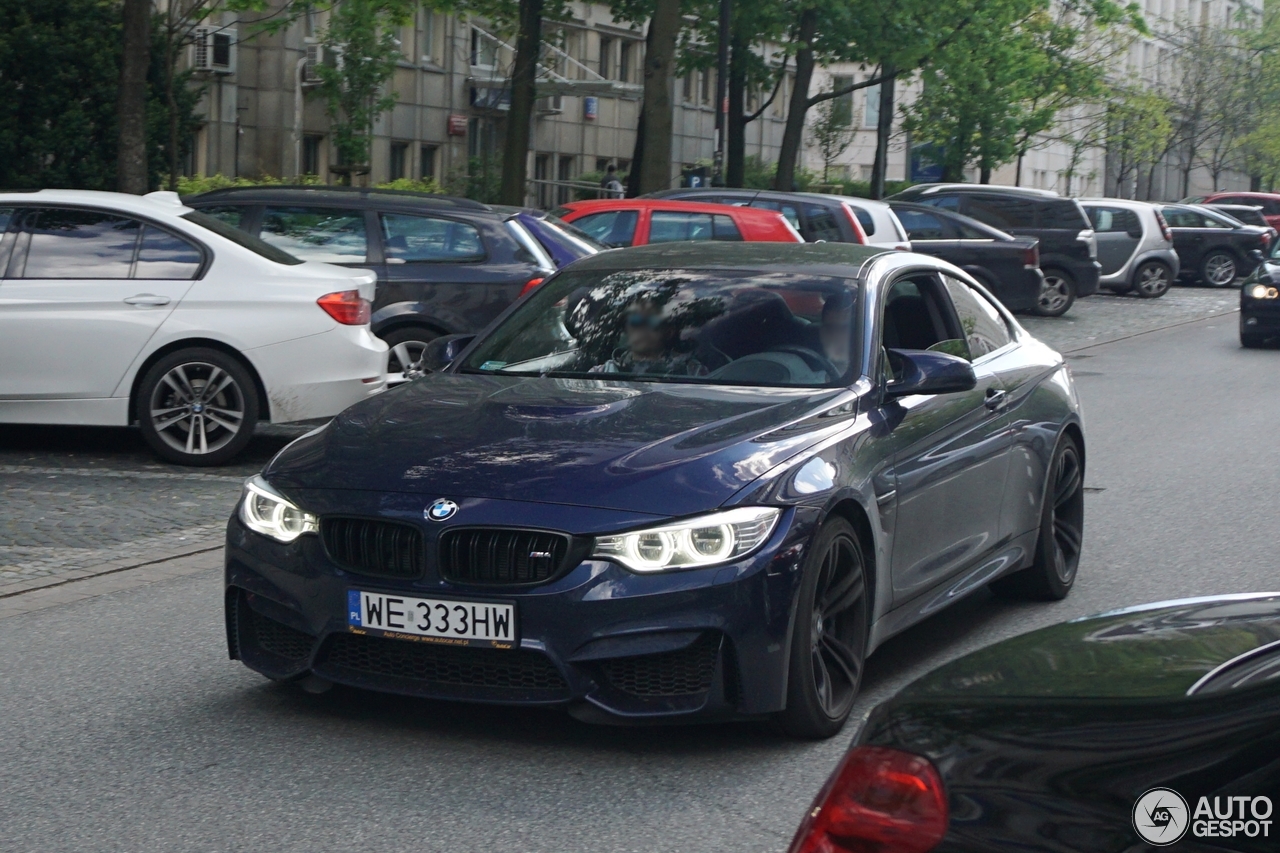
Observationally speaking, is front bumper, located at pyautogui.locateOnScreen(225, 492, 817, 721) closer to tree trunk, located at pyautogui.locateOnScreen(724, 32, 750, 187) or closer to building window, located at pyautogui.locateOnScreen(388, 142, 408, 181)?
tree trunk, located at pyautogui.locateOnScreen(724, 32, 750, 187)

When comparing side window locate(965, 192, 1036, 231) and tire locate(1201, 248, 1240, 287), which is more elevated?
side window locate(965, 192, 1036, 231)

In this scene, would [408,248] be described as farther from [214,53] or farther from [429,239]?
[214,53]

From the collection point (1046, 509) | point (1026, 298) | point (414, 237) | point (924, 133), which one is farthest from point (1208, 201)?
point (1046, 509)

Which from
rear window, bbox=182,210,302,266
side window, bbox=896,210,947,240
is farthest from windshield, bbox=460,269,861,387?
side window, bbox=896,210,947,240

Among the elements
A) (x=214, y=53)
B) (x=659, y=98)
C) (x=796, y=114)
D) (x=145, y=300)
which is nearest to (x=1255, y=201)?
(x=796, y=114)

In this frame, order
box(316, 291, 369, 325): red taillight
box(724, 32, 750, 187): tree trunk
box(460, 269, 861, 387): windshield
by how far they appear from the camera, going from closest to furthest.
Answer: box(460, 269, 861, 387): windshield, box(316, 291, 369, 325): red taillight, box(724, 32, 750, 187): tree trunk

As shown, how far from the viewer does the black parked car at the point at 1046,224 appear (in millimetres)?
27141

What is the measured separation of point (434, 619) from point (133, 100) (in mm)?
13018

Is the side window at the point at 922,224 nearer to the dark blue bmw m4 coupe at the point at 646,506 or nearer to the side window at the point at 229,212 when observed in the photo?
the side window at the point at 229,212

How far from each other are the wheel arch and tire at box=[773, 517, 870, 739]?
6.00 metres

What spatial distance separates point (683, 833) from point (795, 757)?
727mm

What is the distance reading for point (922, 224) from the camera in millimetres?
24906

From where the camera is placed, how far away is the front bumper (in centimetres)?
476

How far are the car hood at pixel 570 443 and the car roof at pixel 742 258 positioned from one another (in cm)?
73
